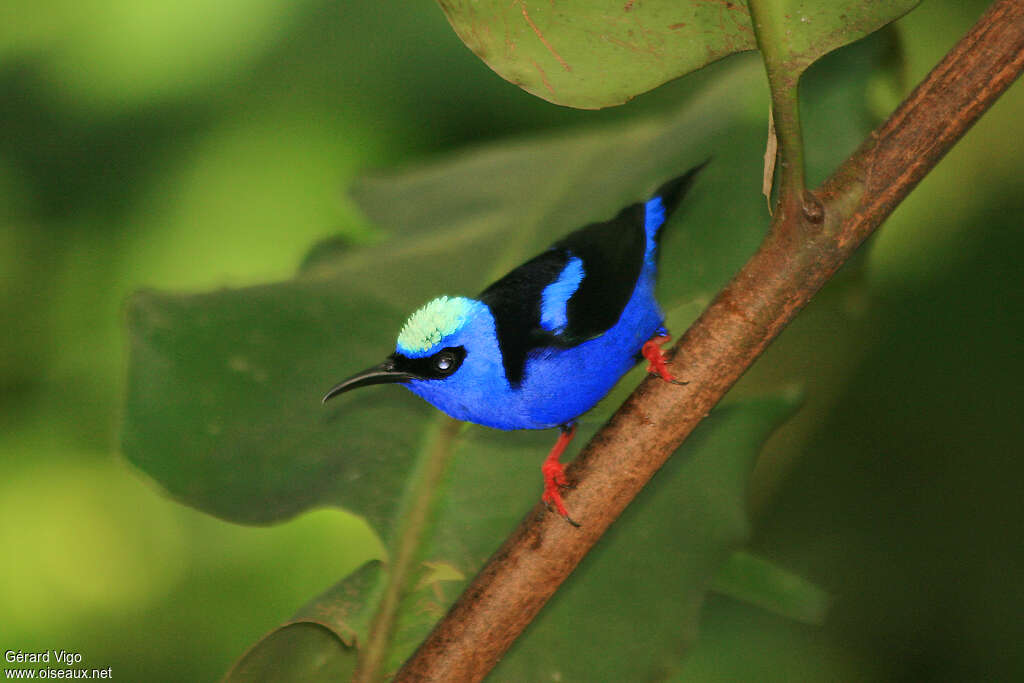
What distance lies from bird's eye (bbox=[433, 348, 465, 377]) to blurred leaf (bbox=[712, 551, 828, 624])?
0.54m

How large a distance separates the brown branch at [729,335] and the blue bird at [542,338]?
1.03ft

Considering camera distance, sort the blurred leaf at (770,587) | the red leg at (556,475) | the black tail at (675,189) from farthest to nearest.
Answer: the black tail at (675,189)
the blurred leaf at (770,587)
the red leg at (556,475)

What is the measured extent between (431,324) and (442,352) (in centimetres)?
5

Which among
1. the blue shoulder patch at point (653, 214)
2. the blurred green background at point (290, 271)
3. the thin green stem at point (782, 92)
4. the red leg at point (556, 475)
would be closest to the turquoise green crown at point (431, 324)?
the red leg at point (556, 475)

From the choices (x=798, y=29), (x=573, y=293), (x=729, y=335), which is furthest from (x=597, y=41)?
A: (x=573, y=293)

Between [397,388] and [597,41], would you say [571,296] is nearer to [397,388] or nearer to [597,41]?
[397,388]

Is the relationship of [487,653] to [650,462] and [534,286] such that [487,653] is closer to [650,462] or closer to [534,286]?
[650,462]

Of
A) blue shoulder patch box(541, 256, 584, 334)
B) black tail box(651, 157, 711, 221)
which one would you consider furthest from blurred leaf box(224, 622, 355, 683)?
black tail box(651, 157, 711, 221)

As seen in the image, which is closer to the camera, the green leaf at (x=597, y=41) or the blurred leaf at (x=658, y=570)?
the green leaf at (x=597, y=41)

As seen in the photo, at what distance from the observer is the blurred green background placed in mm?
1926

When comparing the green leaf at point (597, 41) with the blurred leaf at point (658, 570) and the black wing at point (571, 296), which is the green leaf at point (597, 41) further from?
the blurred leaf at point (658, 570)

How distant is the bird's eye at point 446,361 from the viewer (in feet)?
4.96

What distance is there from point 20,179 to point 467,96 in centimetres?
96

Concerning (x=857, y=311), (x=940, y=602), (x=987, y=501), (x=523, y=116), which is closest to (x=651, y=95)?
(x=523, y=116)
